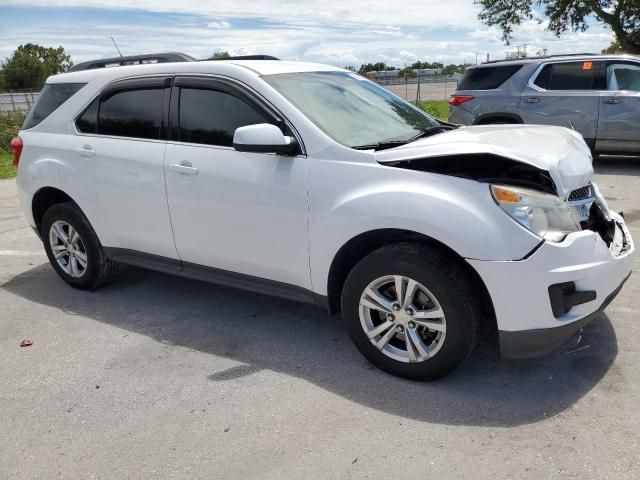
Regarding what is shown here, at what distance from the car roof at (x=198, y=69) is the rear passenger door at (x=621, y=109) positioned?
628 centimetres

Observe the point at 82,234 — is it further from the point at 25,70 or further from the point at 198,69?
the point at 25,70

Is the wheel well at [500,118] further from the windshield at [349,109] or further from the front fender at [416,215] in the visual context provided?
the front fender at [416,215]

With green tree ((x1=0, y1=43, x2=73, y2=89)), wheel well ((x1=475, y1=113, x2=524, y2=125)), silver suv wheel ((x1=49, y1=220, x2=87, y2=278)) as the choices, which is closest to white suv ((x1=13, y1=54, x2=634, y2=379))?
silver suv wheel ((x1=49, y1=220, x2=87, y2=278))

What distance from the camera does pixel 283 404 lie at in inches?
123

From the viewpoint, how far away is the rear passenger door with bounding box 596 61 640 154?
8820mm

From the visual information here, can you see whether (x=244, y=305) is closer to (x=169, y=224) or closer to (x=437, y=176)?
(x=169, y=224)

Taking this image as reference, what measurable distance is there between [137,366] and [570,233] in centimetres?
262

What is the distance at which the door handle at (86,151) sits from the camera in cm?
443

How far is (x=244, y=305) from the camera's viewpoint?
4.54 meters

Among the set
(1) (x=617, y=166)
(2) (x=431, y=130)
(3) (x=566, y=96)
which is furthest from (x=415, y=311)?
(1) (x=617, y=166)

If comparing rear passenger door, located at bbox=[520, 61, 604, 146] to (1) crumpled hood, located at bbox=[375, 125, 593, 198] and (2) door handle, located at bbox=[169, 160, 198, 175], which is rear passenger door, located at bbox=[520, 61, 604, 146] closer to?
(1) crumpled hood, located at bbox=[375, 125, 593, 198]

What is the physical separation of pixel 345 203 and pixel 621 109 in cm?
736

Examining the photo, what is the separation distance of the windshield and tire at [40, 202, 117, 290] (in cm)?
208

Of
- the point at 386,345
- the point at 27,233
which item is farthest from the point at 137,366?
the point at 27,233
